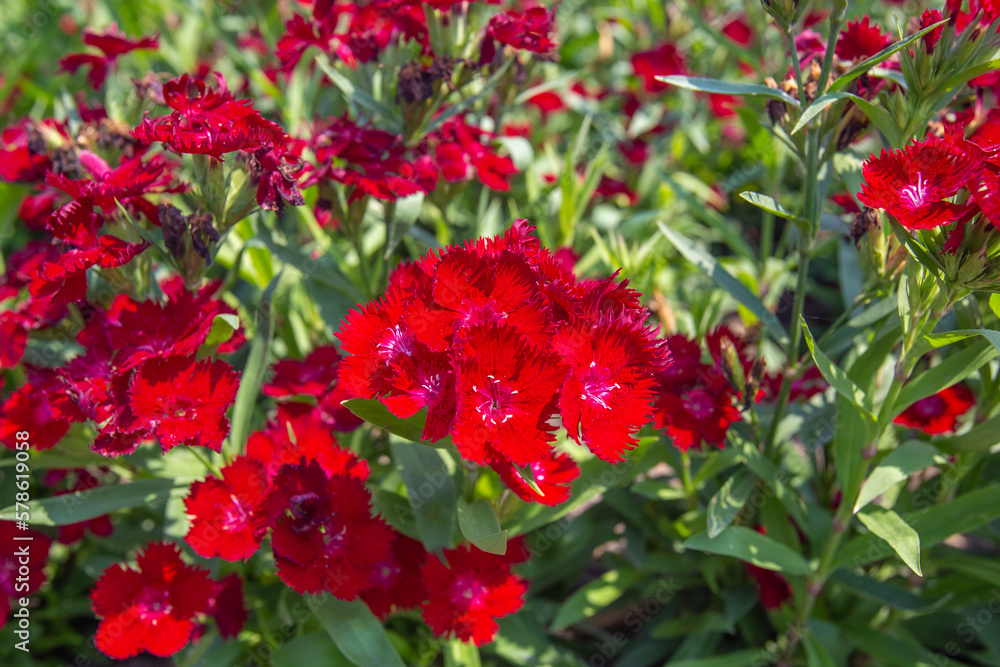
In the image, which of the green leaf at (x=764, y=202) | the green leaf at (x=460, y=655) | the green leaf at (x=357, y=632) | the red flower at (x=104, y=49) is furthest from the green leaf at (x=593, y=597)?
the red flower at (x=104, y=49)

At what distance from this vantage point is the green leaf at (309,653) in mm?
1510

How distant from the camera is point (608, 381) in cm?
108

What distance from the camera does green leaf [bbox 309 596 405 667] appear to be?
55.2 inches

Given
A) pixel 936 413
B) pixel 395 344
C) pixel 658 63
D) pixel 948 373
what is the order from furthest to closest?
pixel 658 63
pixel 936 413
pixel 948 373
pixel 395 344

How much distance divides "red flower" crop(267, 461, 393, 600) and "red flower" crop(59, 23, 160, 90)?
141cm

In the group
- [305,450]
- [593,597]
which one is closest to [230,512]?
[305,450]

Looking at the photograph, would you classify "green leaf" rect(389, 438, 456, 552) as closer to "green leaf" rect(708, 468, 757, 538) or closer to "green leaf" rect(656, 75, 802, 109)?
"green leaf" rect(708, 468, 757, 538)

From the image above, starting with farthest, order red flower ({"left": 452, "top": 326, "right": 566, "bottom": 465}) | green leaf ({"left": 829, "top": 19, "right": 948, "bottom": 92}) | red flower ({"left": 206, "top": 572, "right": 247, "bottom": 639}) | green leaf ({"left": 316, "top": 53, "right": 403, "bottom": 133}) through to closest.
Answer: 1. green leaf ({"left": 316, "top": 53, "right": 403, "bottom": 133})
2. red flower ({"left": 206, "top": 572, "right": 247, "bottom": 639})
3. green leaf ({"left": 829, "top": 19, "right": 948, "bottom": 92})
4. red flower ({"left": 452, "top": 326, "right": 566, "bottom": 465})

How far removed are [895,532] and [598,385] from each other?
2.49ft

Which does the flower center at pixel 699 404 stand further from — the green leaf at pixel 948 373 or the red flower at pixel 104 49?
the red flower at pixel 104 49

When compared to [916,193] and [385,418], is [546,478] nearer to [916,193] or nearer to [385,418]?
[385,418]

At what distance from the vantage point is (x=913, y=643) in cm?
172

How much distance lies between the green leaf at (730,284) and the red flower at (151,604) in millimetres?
1254

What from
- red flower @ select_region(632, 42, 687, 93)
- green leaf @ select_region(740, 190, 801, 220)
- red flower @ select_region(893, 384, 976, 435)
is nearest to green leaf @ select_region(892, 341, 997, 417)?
red flower @ select_region(893, 384, 976, 435)
